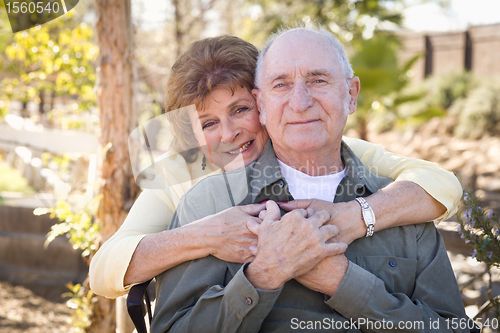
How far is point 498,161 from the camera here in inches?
361

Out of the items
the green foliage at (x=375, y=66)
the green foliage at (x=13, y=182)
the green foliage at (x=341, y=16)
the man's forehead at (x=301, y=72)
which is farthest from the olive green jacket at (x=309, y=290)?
the green foliage at (x=13, y=182)

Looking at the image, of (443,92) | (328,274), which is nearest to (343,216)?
(328,274)

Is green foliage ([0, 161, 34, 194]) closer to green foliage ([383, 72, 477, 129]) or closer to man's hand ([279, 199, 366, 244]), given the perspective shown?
man's hand ([279, 199, 366, 244])

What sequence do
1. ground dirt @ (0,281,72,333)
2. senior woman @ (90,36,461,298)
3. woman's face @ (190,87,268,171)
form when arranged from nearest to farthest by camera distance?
1. senior woman @ (90,36,461,298)
2. woman's face @ (190,87,268,171)
3. ground dirt @ (0,281,72,333)

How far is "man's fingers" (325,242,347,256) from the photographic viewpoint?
1.50 metres

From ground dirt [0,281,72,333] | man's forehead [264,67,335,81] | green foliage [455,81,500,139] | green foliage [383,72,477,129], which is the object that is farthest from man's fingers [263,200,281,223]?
green foliage [383,72,477,129]

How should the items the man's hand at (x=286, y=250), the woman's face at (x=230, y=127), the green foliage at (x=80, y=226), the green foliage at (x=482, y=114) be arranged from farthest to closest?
the green foliage at (x=482, y=114)
the green foliage at (x=80, y=226)
the woman's face at (x=230, y=127)
the man's hand at (x=286, y=250)

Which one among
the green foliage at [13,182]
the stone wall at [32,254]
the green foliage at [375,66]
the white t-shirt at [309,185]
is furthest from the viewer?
the green foliage at [13,182]

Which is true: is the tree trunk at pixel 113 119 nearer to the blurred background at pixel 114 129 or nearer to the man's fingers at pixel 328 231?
the blurred background at pixel 114 129

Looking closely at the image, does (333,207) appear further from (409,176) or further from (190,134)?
(190,134)

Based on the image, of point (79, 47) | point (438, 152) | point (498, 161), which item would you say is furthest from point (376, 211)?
point (438, 152)

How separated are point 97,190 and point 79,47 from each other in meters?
1.84

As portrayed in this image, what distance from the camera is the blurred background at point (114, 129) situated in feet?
9.46

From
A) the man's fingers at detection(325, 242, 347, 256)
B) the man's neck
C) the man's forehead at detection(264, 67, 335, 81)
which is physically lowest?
the man's fingers at detection(325, 242, 347, 256)
